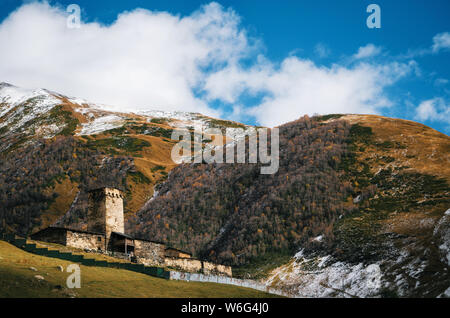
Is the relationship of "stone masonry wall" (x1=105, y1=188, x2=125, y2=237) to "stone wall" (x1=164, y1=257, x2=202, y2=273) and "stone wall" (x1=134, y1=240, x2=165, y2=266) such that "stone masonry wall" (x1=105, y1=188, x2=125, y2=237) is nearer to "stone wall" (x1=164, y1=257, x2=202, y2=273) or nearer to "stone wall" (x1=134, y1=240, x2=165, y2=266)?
"stone wall" (x1=134, y1=240, x2=165, y2=266)

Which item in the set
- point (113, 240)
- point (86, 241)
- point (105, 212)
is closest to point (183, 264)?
point (113, 240)

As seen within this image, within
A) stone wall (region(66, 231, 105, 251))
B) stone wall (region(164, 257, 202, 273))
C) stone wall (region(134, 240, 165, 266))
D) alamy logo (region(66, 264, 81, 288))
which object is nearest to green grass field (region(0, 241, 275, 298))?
alamy logo (region(66, 264, 81, 288))

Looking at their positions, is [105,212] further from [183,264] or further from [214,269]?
[214,269]

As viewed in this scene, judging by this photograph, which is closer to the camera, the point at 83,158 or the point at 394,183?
the point at 394,183

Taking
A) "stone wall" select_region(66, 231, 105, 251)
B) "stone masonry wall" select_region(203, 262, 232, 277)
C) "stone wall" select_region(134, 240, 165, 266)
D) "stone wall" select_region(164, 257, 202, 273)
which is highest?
"stone wall" select_region(66, 231, 105, 251)

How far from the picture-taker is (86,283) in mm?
27156

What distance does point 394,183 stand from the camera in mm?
67438

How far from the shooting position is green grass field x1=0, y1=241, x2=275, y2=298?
77.7ft

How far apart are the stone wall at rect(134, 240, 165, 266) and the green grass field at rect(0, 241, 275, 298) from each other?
15713 millimetres

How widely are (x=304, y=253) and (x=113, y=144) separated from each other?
108 m

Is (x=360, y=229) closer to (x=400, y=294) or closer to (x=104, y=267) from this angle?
(x=400, y=294)

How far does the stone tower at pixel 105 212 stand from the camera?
5316 cm

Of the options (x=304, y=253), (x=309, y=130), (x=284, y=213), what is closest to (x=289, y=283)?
(x=304, y=253)

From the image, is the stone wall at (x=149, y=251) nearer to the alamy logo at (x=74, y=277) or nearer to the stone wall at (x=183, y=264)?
the stone wall at (x=183, y=264)
